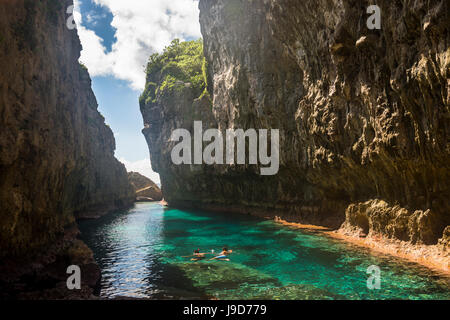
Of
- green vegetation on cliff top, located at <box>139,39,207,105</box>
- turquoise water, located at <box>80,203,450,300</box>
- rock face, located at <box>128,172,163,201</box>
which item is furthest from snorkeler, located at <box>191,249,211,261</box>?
rock face, located at <box>128,172,163,201</box>

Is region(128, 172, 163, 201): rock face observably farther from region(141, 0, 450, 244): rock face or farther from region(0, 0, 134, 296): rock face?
region(0, 0, 134, 296): rock face

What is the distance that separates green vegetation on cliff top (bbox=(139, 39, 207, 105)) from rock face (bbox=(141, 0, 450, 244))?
1025cm

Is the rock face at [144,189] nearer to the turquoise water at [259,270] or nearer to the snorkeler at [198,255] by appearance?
the turquoise water at [259,270]

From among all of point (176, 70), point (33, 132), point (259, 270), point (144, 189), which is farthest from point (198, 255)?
point (144, 189)

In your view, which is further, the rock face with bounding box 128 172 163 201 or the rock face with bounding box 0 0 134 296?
the rock face with bounding box 128 172 163 201

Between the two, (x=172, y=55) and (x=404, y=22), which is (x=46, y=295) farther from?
(x=172, y=55)

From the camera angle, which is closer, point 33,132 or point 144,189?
point 33,132

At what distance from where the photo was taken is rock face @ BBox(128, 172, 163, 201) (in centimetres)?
9244

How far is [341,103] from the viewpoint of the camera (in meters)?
22.4

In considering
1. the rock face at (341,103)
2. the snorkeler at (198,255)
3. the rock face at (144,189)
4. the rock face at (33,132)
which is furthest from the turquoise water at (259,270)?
the rock face at (144,189)

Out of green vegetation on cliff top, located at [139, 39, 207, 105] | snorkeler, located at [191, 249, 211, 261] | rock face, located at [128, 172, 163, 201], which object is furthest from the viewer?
rock face, located at [128, 172, 163, 201]

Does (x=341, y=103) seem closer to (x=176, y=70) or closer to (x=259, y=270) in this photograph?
(x=259, y=270)

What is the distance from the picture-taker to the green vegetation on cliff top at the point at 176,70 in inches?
2143

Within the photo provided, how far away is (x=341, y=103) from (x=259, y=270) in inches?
510
